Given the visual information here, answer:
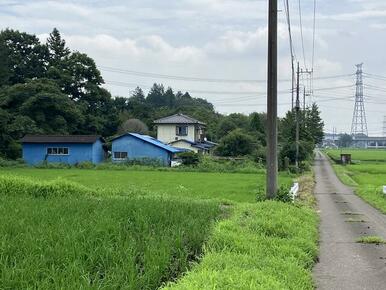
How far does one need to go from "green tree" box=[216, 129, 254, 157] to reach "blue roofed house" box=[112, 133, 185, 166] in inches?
365

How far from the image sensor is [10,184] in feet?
59.7

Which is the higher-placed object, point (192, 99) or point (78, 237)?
point (192, 99)

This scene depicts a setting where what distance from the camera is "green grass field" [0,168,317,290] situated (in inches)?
243

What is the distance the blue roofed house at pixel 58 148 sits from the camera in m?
53.0

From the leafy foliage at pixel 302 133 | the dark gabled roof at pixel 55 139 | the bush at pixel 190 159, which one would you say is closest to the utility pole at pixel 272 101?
the leafy foliage at pixel 302 133

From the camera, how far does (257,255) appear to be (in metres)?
8.58

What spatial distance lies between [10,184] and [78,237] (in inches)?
442

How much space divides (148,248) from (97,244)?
842mm

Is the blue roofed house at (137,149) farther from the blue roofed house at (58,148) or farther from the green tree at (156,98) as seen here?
the green tree at (156,98)

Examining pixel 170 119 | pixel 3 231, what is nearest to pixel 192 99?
pixel 170 119

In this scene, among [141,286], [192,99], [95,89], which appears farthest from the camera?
[192,99]

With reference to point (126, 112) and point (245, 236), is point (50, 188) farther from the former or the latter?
point (126, 112)

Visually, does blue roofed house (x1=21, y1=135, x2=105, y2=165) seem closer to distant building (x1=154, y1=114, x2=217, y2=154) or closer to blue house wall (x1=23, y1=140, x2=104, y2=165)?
blue house wall (x1=23, y1=140, x2=104, y2=165)

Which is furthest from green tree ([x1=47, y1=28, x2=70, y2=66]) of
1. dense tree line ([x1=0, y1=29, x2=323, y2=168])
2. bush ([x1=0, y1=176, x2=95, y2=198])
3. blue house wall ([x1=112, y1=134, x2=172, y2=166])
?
bush ([x1=0, y1=176, x2=95, y2=198])
